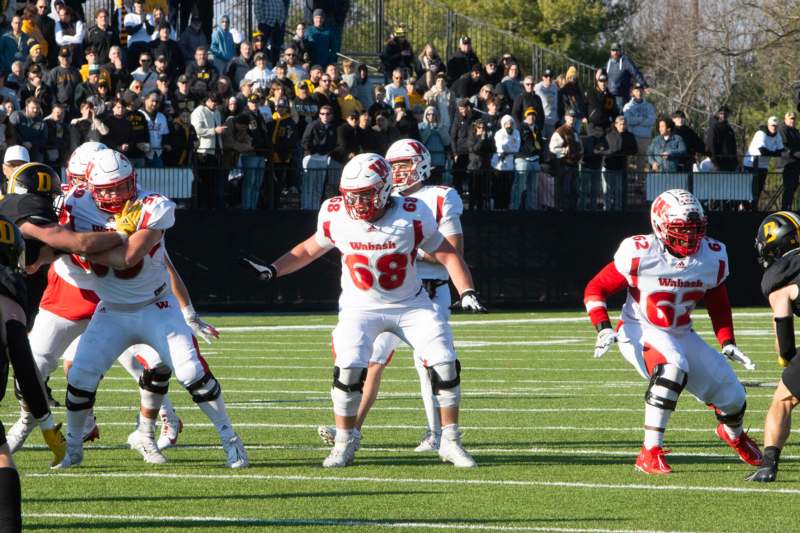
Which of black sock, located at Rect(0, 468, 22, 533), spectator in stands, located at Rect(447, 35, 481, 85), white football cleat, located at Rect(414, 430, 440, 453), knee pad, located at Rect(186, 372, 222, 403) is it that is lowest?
white football cleat, located at Rect(414, 430, 440, 453)

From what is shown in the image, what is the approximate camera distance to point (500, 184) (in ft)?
78.5

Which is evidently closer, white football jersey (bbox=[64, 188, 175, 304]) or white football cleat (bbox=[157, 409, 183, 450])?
white football jersey (bbox=[64, 188, 175, 304])

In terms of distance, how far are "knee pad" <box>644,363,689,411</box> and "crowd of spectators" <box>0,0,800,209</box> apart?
12113mm

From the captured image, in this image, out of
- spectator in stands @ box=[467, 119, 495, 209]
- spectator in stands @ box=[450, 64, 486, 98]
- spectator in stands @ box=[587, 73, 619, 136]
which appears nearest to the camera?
spectator in stands @ box=[467, 119, 495, 209]

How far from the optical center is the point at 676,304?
919cm

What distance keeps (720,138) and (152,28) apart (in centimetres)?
920

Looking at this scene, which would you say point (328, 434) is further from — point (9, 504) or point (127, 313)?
point (9, 504)

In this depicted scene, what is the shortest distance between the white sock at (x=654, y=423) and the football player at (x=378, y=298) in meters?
1.04

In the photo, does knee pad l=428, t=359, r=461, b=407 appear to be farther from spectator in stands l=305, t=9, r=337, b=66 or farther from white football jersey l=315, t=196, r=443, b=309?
spectator in stands l=305, t=9, r=337, b=66

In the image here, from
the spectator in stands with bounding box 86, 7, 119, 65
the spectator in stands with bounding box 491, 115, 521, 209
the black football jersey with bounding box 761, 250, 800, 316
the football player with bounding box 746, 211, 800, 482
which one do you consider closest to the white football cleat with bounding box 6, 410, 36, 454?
the football player with bounding box 746, 211, 800, 482

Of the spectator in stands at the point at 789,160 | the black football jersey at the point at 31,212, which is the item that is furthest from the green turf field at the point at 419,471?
the spectator in stands at the point at 789,160

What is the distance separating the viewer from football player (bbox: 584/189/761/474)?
356 inches

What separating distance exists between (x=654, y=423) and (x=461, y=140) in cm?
1494

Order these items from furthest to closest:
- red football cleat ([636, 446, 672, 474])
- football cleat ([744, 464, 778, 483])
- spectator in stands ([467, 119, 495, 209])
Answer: spectator in stands ([467, 119, 495, 209]) → red football cleat ([636, 446, 672, 474]) → football cleat ([744, 464, 778, 483])
